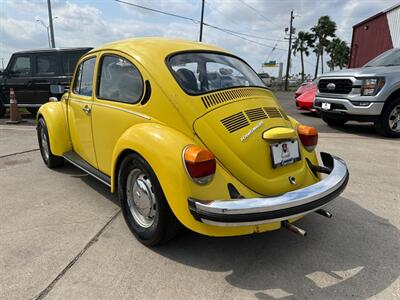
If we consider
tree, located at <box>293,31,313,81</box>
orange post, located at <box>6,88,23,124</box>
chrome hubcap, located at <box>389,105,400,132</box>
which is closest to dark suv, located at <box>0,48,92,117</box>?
orange post, located at <box>6,88,23,124</box>

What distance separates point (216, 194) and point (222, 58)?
173cm

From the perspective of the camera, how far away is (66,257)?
2799 millimetres

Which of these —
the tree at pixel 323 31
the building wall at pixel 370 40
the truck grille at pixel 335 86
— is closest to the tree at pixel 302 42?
the tree at pixel 323 31

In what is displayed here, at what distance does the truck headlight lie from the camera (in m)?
7.21

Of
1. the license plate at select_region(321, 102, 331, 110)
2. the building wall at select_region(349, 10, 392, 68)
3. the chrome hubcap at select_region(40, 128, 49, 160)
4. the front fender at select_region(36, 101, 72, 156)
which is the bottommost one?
the chrome hubcap at select_region(40, 128, 49, 160)

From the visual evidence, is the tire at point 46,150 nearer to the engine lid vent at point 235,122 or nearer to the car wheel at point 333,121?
the engine lid vent at point 235,122

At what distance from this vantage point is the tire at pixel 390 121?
7.30 meters

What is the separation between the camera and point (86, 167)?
4.03 meters

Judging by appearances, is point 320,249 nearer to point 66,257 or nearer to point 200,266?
point 200,266

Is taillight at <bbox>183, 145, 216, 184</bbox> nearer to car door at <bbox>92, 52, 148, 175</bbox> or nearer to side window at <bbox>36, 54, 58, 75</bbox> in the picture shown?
car door at <bbox>92, 52, 148, 175</bbox>

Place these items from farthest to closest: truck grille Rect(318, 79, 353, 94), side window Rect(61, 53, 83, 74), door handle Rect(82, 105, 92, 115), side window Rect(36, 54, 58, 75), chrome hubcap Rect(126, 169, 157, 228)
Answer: side window Rect(36, 54, 58, 75), side window Rect(61, 53, 83, 74), truck grille Rect(318, 79, 353, 94), door handle Rect(82, 105, 92, 115), chrome hubcap Rect(126, 169, 157, 228)

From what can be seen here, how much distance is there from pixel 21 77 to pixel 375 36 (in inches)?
729

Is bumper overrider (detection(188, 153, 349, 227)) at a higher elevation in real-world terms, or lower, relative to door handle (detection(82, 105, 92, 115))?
lower

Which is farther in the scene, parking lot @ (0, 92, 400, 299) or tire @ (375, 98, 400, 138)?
tire @ (375, 98, 400, 138)
